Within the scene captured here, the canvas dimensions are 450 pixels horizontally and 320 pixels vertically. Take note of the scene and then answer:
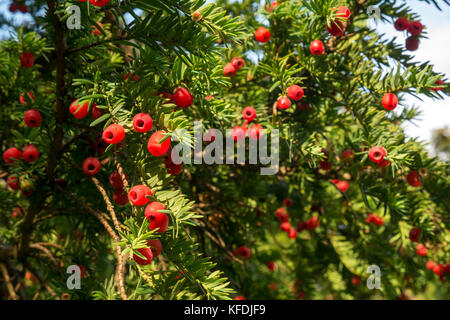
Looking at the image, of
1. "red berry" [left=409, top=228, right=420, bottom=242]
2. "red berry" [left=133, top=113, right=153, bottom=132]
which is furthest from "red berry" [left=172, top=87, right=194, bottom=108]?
"red berry" [left=409, top=228, right=420, bottom=242]

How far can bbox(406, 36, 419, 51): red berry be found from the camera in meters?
1.40

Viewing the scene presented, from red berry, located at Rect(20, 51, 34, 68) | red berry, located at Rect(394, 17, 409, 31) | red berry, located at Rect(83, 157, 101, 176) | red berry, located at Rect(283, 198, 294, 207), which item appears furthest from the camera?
red berry, located at Rect(283, 198, 294, 207)

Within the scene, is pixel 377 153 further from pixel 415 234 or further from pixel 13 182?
pixel 13 182

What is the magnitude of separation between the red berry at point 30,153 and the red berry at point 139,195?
0.56 meters

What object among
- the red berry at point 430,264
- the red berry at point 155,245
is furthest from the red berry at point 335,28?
the red berry at point 430,264

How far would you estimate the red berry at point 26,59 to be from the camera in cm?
124

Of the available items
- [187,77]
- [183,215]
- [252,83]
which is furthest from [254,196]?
[183,215]

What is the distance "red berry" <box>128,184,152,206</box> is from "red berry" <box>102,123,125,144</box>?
4.9 inches

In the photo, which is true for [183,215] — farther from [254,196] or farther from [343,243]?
[343,243]

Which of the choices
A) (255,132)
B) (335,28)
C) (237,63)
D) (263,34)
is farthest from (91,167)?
(335,28)

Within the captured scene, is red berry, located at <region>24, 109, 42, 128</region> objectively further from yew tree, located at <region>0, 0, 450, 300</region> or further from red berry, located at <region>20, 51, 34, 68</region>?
red berry, located at <region>20, 51, 34, 68</region>

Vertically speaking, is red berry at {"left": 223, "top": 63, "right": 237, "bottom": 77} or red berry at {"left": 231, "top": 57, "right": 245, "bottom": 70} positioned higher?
red berry at {"left": 231, "top": 57, "right": 245, "bottom": 70}
